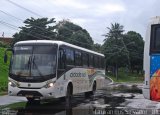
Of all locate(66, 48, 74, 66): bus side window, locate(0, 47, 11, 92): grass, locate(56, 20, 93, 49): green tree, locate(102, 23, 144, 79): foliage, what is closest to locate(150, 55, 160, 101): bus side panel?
locate(66, 48, 74, 66): bus side window

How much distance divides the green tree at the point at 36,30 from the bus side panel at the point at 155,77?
A: 49347mm

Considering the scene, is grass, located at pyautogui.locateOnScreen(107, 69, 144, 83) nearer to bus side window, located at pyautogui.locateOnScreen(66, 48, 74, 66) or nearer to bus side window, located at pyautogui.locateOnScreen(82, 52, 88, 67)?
bus side window, located at pyautogui.locateOnScreen(82, 52, 88, 67)

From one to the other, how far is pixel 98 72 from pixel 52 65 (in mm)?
10792

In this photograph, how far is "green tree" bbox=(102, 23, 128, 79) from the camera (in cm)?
8344

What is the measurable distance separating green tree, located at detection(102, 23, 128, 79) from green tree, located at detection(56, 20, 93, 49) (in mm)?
5016

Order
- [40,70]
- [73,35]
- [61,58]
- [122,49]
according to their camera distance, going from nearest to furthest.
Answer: [40,70], [61,58], [73,35], [122,49]

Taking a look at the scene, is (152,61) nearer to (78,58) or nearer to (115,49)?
(78,58)

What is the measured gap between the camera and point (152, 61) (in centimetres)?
1473

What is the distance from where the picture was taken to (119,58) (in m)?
83.6

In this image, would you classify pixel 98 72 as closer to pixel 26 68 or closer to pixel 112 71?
pixel 26 68

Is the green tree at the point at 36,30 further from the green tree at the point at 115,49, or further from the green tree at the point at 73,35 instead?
the green tree at the point at 115,49

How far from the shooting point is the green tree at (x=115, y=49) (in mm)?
83438

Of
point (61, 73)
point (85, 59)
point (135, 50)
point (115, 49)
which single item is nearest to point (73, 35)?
point (115, 49)

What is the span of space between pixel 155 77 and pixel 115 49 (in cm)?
6988
